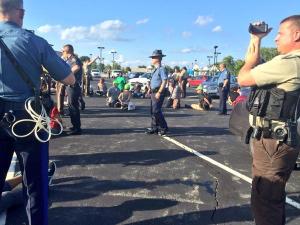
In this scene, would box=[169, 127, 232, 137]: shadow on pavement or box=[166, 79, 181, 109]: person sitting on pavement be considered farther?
box=[166, 79, 181, 109]: person sitting on pavement

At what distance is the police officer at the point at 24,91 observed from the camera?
3281 millimetres

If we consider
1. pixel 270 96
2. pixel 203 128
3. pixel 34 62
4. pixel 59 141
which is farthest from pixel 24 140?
pixel 203 128

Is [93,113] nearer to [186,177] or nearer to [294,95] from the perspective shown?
[186,177]

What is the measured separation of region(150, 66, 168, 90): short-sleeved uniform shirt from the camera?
9203mm

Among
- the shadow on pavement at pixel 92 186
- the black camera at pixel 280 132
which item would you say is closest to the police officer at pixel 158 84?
the shadow on pavement at pixel 92 186

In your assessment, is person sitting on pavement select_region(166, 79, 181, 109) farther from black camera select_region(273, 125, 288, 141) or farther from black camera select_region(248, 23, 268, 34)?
black camera select_region(273, 125, 288, 141)

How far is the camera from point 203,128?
1088 cm

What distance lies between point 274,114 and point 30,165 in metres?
2.00

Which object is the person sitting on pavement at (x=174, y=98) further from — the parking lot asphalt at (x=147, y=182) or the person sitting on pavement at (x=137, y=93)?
the parking lot asphalt at (x=147, y=182)

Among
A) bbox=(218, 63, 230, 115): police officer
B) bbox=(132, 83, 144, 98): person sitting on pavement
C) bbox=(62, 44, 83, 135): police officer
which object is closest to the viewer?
bbox=(62, 44, 83, 135): police officer

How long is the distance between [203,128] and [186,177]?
5.04 m

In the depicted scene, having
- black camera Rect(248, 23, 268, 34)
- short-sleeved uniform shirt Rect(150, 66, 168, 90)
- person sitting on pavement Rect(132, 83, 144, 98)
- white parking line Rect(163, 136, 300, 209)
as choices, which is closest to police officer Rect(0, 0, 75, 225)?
black camera Rect(248, 23, 268, 34)

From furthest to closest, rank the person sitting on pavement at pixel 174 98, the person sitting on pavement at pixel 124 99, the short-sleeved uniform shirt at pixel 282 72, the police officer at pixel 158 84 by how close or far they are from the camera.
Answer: the person sitting on pavement at pixel 174 98
the person sitting on pavement at pixel 124 99
the police officer at pixel 158 84
the short-sleeved uniform shirt at pixel 282 72

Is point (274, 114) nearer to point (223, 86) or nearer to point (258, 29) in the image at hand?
point (258, 29)
